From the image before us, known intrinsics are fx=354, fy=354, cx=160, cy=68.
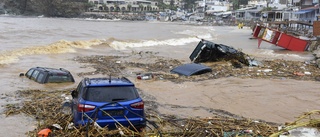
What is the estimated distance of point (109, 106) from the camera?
700 cm

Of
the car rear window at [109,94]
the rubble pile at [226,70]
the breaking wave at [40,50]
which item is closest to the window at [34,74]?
the rubble pile at [226,70]

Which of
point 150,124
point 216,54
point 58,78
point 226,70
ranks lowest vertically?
point 226,70

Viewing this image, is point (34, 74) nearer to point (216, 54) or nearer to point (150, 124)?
point (150, 124)

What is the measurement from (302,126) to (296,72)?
14.5 m

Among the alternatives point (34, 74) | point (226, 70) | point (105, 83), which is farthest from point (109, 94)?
point (226, 70)

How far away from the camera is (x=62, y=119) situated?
334 inches

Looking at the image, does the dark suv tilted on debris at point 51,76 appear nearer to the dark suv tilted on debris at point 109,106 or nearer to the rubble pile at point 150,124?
the rubble pile at point 150,124

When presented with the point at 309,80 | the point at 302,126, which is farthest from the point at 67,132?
the point at 309,80

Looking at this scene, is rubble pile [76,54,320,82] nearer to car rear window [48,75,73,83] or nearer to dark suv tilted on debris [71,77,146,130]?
car rear window [48,75,73,83]

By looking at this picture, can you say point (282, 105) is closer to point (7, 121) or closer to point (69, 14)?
point (7, 121)

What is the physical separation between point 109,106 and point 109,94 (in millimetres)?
337

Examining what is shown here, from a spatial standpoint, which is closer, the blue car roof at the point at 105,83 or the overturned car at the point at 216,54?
the blue car roof at the point at 105,83

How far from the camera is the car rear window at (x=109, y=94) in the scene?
7168 millimetres

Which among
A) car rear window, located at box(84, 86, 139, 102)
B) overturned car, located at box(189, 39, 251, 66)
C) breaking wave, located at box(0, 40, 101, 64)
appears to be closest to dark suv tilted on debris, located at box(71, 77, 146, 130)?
car rear window, located at box(84, 86, 139, 102)
